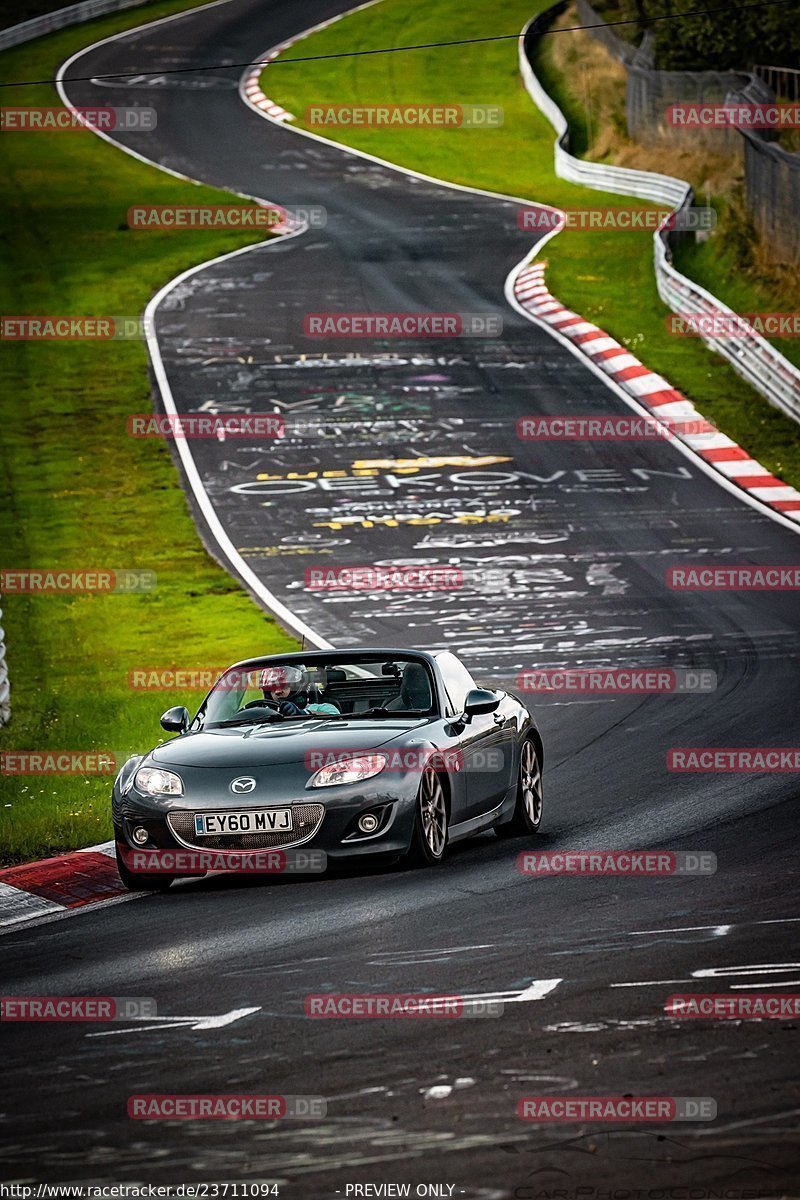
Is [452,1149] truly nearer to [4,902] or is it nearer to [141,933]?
[141,933]

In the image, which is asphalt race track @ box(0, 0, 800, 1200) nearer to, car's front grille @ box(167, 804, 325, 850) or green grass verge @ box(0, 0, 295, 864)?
car's front grille @ box(167, 804, 325, 850)

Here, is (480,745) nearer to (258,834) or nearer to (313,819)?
(313,819)

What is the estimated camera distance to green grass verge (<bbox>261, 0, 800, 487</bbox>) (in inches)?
1212

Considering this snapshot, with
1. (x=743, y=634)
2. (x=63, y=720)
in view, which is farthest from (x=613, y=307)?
(x=63, y=720)

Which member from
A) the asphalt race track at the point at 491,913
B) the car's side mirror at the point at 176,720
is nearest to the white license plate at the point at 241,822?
the asphalt race track at the point at 491,913

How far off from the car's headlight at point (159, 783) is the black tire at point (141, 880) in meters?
0.40

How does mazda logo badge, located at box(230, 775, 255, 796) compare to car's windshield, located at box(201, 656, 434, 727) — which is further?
car's windshield, located at box(201, 656, 434, 727)

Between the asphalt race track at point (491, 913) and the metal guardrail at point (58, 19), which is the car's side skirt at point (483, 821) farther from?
the metal guardrail at point (58, 19)

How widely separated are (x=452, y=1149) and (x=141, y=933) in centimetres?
397

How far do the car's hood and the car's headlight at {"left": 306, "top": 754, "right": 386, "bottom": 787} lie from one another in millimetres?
87

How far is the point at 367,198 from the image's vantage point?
48281 millimetres

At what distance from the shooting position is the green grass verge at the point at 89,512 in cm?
1584

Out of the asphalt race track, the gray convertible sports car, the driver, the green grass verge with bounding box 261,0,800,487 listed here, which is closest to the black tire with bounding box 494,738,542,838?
the gray convertible sports car

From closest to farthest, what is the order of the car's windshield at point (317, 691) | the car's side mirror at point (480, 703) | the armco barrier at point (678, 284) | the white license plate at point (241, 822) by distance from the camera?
the white license plate at point (241, 822) → the car's side mirror at point (480, 703) → the car's windshield at point (317, 691) → the armco barrier at point (678, 284)
